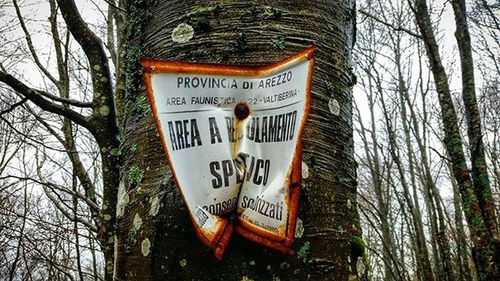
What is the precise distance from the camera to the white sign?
0.78m

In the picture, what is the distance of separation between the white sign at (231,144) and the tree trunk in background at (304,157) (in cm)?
6

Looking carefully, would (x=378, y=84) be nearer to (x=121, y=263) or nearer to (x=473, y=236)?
(x=473, y=236)

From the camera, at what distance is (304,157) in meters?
0.91

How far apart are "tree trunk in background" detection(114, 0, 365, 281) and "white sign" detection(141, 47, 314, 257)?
2.2 inches

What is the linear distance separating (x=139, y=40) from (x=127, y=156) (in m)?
0.29

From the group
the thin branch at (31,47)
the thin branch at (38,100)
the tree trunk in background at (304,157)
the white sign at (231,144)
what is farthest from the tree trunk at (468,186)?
the thin branch at (31,47)

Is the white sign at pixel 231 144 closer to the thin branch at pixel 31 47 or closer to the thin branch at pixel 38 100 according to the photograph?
the thin branch at pixel 38 100

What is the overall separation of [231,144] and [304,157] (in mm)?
173

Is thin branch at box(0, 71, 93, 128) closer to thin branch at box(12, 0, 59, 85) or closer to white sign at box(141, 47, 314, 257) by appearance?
white sign at box(141, 47, 314, 257)

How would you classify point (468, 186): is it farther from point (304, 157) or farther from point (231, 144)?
point (231, 144)

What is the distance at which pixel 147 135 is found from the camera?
A: 3.14 feet

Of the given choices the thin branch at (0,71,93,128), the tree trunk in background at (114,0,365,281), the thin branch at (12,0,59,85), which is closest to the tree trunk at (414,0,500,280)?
the thin branch at (0,71,93,128)

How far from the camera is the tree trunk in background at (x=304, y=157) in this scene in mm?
816

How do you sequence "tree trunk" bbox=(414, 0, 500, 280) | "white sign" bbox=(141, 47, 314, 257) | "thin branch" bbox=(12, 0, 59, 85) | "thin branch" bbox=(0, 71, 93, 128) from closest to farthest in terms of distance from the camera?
"white sign" bbox=(141, 47, 314, 257), "thin branch" bbox=(0, 71, 93, 128), "tree trunk" bbox=(414, 0, 500, 280), "thin branch" bbox=(12, 0, 59, 85)
